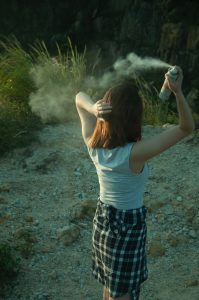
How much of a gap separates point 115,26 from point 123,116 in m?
9.72

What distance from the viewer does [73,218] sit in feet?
17.2

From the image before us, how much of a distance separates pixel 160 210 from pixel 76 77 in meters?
2.85

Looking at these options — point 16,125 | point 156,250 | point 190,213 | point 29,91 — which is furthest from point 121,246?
point 29,91

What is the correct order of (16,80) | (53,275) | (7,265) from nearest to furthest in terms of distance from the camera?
(7,265)
(53,275)
(16,80)

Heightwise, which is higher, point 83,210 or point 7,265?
point 7,265

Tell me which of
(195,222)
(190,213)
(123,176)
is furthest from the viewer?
(190,213)

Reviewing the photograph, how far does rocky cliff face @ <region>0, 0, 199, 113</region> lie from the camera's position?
11328 millimetres

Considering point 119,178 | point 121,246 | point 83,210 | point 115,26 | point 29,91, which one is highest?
point 119,178

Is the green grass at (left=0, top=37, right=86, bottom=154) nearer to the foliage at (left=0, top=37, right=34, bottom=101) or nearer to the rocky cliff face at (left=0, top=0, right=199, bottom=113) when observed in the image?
the foliage at (left=0, top=37, right=34, bottom=101)

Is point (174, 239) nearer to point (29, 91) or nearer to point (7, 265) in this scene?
point (7, 265)

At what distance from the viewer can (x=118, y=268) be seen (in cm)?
329

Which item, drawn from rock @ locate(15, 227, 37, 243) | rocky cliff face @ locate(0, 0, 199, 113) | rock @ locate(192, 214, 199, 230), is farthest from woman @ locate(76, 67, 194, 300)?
rocky cliff face @ locate(0, 0, 199, 113)

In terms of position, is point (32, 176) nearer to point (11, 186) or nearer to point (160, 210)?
point (11, 186)

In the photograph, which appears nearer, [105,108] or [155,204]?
[105,108]
